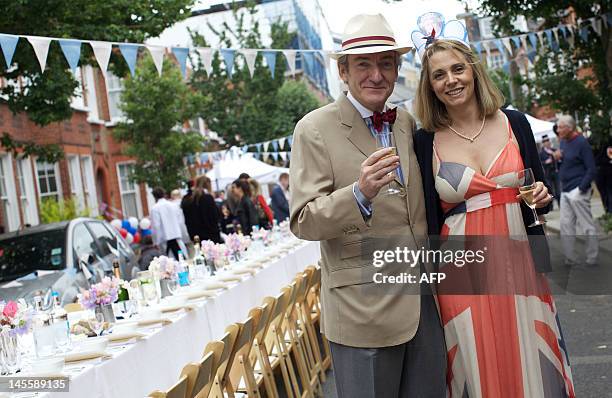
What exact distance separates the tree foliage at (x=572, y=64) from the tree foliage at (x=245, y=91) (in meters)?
22.4

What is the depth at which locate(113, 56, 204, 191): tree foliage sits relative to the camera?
28969 mm

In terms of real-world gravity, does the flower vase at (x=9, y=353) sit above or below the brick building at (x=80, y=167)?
below

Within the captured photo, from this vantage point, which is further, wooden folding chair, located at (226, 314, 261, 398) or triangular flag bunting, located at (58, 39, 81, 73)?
triangular flag bunting, located at (58, 39, 81, 73)

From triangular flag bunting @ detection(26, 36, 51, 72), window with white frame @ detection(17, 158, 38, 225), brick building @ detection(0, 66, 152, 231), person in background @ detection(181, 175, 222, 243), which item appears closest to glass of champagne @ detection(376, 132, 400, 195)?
triangular flag bunting @ detection(26, 36, 51, 72)

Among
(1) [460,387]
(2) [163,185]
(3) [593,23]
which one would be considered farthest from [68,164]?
(1) [460,387]

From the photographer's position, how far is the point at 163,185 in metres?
29.1

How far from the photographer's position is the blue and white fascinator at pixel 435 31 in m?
3.65

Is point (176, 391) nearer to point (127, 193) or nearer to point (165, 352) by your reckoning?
point (165, 352)

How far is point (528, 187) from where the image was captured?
11.0 ft

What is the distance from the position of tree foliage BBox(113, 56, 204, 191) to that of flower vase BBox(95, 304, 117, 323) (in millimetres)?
23160

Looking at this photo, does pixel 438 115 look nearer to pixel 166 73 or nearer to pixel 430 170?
pixel 430 170

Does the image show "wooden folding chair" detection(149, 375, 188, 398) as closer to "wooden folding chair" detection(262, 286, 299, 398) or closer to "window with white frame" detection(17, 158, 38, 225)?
"wooden folding chair" detection(262, 286, 299, 398)

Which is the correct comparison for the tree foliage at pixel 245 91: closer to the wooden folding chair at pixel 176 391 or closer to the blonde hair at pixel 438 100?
the wooden folding chair at pixel 176 391

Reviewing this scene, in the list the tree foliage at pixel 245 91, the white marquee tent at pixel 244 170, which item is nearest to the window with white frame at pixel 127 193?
the tree foliage at pixel 245 91
